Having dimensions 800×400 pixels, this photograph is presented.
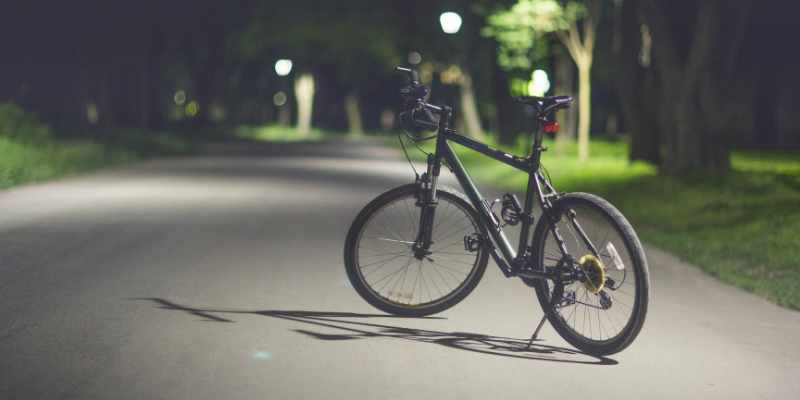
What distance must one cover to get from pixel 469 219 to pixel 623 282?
1.24m

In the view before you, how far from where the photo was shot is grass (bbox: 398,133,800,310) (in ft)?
30.6

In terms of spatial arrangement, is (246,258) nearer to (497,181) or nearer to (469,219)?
(469,219)

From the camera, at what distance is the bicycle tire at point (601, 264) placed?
18.1ft

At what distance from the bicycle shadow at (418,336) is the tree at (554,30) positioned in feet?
62.2

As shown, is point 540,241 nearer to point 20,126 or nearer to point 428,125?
point 428,125

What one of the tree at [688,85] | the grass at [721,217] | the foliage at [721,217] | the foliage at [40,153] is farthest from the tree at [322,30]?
A: the tree at [688,85]

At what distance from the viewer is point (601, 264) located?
5773 millimetres

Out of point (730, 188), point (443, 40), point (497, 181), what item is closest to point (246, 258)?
point (730, 188)

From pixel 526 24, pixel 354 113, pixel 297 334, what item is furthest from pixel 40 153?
pixel 354 113

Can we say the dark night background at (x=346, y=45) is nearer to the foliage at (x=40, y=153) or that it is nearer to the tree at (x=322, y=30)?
the tree at (x=322, y=30)

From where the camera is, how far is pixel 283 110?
6450 centimetres

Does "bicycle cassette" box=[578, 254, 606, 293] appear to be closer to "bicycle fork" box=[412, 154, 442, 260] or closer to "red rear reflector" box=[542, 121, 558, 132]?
"red rear reflector" box=[542, 121, 558, 132]

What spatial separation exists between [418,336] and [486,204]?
0.98 meters

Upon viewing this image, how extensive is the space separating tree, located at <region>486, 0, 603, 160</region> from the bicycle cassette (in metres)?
19.3
